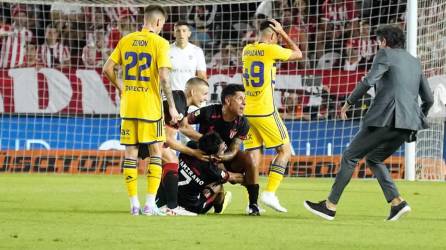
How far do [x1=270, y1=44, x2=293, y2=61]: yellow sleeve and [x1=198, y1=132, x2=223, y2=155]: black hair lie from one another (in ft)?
5.55

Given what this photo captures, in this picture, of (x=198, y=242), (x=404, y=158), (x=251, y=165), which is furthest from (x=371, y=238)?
(x=404, y=158)

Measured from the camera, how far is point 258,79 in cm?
1145

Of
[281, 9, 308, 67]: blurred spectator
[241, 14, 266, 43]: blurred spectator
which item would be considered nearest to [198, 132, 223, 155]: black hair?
[281, 9, 308, 67]: blurred spectator

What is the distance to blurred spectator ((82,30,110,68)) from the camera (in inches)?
862

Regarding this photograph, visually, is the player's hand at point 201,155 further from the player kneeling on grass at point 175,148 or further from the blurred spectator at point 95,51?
the blurred spectator at point 95,51

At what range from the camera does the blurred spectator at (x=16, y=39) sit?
70.5 feet

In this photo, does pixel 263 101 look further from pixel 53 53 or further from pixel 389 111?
pixel 53 53

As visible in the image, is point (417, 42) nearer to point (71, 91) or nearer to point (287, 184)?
point (287, 184)

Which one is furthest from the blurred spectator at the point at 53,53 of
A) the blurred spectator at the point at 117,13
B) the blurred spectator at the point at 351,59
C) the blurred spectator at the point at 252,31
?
the blurred spectator at the point at 351,59

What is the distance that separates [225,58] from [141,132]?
11.9 m

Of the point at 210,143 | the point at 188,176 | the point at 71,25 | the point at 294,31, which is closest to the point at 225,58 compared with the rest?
the point at 294,31

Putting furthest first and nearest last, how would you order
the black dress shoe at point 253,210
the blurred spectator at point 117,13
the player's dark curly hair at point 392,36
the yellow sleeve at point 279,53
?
the blurred spectator at point 117,13
the yellow sleeve at point 279,53
the black dress shoe at point 253,210
the player's dark curly hair at point 392,36

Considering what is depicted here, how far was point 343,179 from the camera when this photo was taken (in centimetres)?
949

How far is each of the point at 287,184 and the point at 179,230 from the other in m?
8.54
